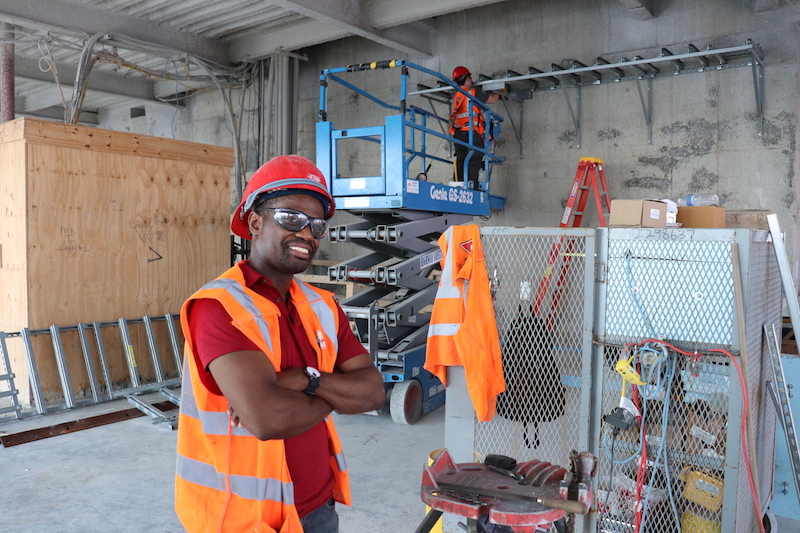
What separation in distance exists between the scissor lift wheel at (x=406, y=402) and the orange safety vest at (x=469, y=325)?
98.7 inches

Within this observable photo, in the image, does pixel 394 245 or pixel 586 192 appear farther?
pixel 586 192

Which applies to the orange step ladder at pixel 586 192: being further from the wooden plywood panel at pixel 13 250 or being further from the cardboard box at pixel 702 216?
the wooden plywood panel at pixel 13 250

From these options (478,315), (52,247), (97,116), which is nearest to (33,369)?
(52,247)

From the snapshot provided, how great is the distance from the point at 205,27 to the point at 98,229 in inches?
190

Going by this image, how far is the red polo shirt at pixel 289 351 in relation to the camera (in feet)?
5.67

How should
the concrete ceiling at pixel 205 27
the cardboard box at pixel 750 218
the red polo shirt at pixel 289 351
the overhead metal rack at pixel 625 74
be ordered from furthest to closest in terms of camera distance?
the concrete ceiling at pixel 205 27 → the overhead metal rack at pixel 625 74 → the cardboard box at pixel 750 218 → the red polo shirt at pixel 289 351

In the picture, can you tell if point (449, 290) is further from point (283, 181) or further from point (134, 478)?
point (134, 478)

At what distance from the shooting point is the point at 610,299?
125 inches

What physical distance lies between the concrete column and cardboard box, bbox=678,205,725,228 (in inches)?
344

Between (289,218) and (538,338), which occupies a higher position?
(289,218)

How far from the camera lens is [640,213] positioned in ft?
10.1

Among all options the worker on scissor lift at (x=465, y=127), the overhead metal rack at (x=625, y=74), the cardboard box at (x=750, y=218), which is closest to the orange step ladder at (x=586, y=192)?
the overhead metal rack at (x=625, y=74)

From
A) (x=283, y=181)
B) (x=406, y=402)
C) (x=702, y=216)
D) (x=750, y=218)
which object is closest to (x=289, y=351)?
(x=283, y=181)

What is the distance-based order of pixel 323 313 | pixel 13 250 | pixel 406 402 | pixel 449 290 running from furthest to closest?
pixel 13 250 → pixel 406 402 → pixel 449 290 → pixel 323 313
